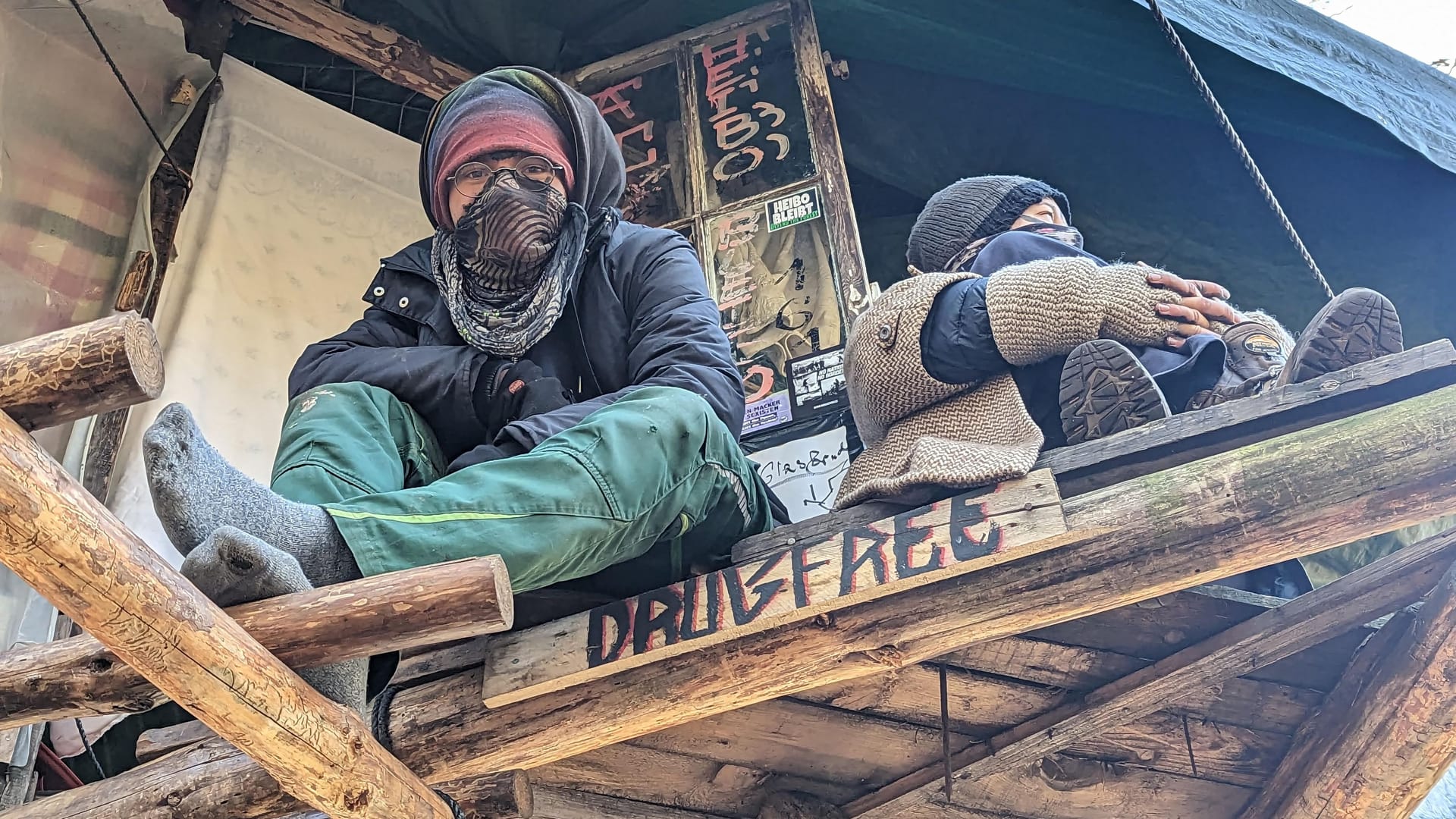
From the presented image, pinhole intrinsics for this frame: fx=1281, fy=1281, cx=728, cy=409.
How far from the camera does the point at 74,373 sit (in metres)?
1.64

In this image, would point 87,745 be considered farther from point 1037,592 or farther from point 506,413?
point 1037,592

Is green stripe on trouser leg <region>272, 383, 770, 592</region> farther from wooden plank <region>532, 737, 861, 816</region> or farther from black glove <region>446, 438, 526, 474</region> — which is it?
wooden plank <region>532, 737, 861, 816</region>

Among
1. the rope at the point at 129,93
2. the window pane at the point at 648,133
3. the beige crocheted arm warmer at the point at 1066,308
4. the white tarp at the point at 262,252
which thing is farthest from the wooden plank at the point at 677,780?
the rope at the point at 129,93

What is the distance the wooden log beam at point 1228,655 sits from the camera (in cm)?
243

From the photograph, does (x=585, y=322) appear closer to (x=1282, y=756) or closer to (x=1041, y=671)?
(x=1041, y=671)

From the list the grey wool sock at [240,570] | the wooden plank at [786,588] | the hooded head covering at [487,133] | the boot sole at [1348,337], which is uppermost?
the hooded head covering at [487,133]

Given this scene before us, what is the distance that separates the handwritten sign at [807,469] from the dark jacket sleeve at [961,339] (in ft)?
3.73

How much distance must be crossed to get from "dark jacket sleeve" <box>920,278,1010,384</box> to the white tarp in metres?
2.45

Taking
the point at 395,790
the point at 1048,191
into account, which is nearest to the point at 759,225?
the point at 1048,191

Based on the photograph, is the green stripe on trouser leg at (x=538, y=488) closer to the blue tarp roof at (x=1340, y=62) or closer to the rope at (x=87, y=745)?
the rope at (x=87, y=745)

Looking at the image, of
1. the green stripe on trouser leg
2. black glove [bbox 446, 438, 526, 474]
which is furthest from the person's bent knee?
black glove [bbox 446, 438, 526, 474]

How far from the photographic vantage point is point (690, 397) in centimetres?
236

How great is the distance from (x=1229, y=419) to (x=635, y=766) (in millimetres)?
1369

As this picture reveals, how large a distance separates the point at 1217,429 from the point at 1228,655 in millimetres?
503
